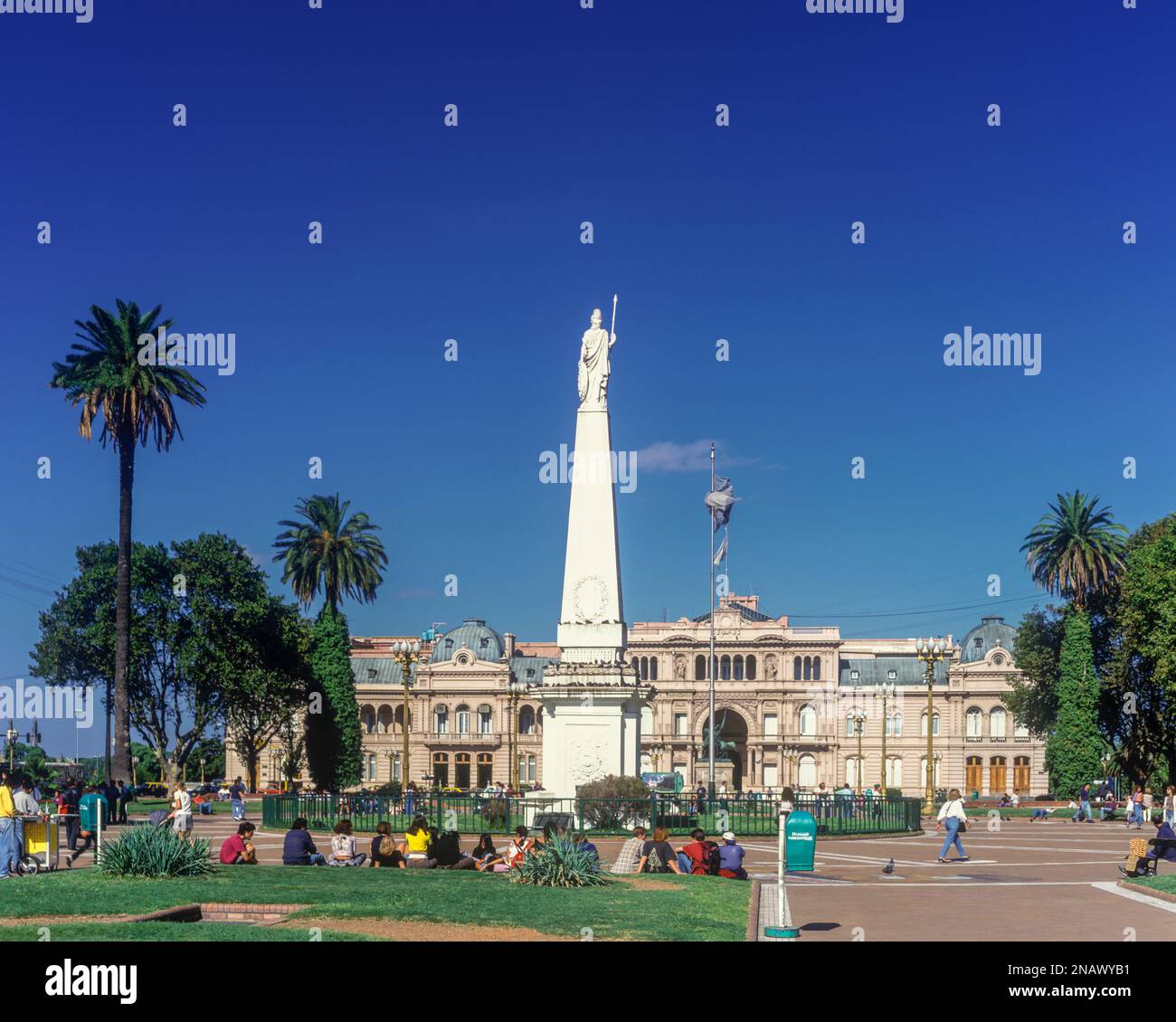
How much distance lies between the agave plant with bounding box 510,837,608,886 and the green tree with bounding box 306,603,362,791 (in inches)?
2007

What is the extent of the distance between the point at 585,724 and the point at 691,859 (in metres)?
14.4

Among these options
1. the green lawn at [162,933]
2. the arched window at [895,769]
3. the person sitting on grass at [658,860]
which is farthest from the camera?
the arched window at [895,769]

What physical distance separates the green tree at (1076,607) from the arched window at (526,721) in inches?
1850

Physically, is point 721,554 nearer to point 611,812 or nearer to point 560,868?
point 611,812

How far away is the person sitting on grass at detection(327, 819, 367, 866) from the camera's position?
23.4 m

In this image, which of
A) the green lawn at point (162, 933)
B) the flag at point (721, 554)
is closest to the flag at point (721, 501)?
the flag at point (721, 554)

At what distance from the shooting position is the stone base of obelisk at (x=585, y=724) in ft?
121

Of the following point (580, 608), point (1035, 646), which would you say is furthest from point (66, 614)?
point (1035, 646)

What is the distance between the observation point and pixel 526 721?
11000 centimetres

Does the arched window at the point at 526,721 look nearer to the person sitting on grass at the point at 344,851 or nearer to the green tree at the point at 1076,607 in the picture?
the green tree at the point at 1076,607

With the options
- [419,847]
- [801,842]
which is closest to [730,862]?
[801,842]

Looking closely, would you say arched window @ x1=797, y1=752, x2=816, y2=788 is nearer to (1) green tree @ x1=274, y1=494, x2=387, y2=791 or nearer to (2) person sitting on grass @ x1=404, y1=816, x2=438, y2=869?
(1) green tree @ x1=274, y1=494, x2=387, y2=791
